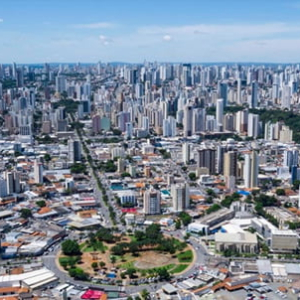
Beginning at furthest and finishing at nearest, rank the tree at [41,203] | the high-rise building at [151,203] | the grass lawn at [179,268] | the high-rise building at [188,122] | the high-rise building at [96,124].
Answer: the high-rise building at [96,124], the high-rise building at [188,122], the tree at [41,203], the high-rise building at [151,203], the grass lawn at [179,268]

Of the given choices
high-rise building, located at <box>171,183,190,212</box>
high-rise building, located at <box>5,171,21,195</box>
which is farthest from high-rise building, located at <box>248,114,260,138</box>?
high-rise building, located at <box>5,171,21,195</box>

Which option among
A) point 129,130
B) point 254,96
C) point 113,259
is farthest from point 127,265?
point 254,96

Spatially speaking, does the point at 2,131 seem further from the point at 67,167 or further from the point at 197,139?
the point at 197,139

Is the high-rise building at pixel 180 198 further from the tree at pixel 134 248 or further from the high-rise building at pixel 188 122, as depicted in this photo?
the high-rise building at pixel 188 122

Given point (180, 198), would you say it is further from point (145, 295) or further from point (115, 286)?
point (145, 295)

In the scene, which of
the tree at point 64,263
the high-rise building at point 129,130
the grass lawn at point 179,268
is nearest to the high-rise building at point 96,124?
the high-rise building at point 129,130

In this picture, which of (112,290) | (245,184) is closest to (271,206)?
(245,184)

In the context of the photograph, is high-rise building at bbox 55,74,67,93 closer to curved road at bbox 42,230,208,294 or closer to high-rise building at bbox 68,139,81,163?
high-rise building at bbox 68,139,81,163
